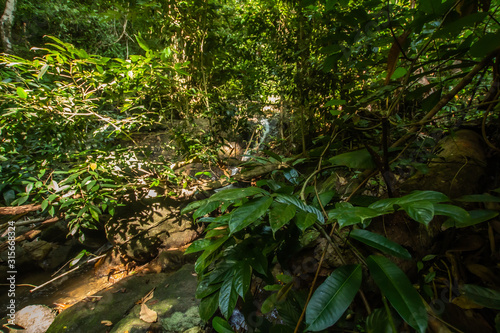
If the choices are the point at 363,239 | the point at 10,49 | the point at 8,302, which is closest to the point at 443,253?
the point at 363,239

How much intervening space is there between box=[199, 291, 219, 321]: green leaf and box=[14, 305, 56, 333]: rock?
310cm

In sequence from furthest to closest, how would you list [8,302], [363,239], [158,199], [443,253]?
[158,199] < [8,302] < [443,253] < [363,239]

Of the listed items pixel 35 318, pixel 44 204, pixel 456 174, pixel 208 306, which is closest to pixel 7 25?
pixel 44 204

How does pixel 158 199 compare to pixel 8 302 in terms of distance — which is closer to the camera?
pixel 8 302

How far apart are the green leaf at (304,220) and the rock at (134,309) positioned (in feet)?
6.44

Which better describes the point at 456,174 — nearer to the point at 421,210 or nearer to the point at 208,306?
the point at 421,210

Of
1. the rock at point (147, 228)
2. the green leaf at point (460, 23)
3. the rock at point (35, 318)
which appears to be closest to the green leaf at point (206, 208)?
the green leaf at point (460, 23)

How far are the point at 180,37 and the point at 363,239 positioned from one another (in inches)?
128

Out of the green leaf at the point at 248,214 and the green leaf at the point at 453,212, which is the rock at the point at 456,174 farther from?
the green leaf at the point at 248,214

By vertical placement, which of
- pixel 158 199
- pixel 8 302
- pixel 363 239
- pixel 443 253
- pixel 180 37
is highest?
pixel 180 37

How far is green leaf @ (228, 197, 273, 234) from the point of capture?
2.01 feet

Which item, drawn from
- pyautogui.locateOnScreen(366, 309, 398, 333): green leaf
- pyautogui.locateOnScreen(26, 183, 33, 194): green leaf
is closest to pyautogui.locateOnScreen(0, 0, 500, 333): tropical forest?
pyautogui.locateOnScreen(366, 309, 398, 333): green leaf

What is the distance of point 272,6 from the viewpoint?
2.86m

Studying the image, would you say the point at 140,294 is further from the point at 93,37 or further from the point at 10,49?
the point at 93,37
